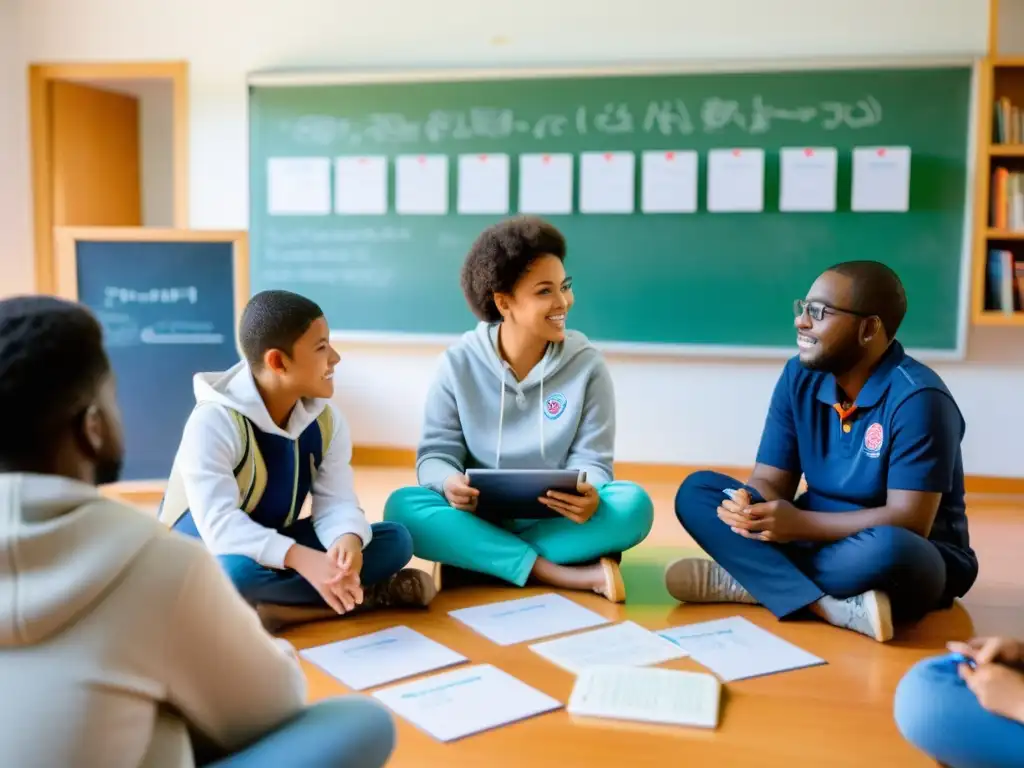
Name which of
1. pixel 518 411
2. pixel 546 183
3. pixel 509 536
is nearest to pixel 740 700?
pixel 509 536

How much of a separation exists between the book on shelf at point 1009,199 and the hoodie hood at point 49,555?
356 centimetres

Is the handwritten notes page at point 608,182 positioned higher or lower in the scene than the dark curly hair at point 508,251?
higher

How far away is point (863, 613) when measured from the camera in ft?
6.65

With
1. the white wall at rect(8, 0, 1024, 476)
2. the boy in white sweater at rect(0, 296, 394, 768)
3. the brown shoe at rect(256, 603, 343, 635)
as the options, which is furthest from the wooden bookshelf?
the boy in white sweater at rect(0, 296, 394, 768)

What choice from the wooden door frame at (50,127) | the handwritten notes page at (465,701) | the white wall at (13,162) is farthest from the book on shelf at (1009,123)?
the white wall at (13,162)

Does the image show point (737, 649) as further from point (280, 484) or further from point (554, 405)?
point (280, 484)

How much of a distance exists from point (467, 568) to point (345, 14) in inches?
107

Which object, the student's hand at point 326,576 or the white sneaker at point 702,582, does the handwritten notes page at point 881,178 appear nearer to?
the white sneaker at point 702,582

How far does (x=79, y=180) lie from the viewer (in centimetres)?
463

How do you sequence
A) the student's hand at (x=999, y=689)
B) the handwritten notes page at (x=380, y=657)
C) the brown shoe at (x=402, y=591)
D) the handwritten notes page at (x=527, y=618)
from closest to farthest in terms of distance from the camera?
the student's hand at (x=999, y=689) < the handwritten notes page at (x=380, y=657) < the handwritten notes page at (x=527, y=618) < the brown shoe at (x=402, y=591)

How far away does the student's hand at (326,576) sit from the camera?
6.32ft

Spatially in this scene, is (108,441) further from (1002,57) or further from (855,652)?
(1002,57)

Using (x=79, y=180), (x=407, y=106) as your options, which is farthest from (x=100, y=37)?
(x=407, y=106)

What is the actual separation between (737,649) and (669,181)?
7.63ft
